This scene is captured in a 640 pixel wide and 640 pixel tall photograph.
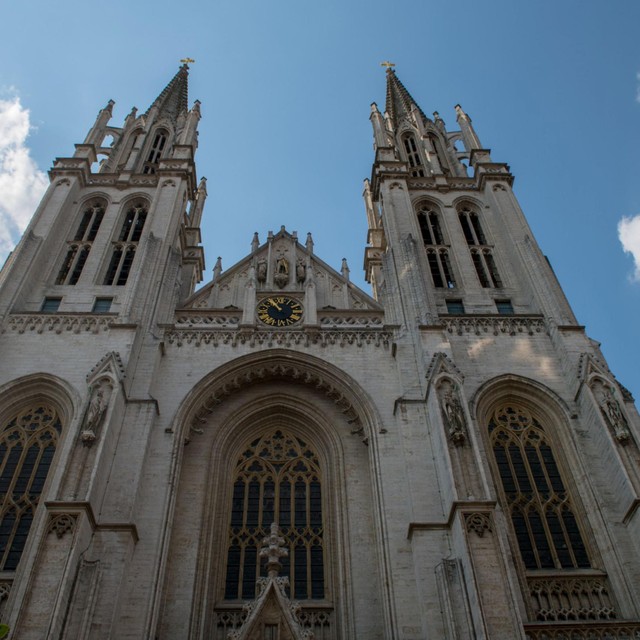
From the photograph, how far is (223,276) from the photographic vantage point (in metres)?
23.0

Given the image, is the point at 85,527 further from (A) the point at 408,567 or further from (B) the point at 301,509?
(A) the point at 408,567

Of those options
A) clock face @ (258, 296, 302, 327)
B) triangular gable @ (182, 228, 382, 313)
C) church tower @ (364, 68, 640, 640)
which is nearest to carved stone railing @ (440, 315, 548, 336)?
church tower @ (364, 68, 640, 640)

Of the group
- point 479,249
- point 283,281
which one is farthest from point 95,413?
point 479,249

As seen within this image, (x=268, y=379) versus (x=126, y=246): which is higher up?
(x=126, y=246)

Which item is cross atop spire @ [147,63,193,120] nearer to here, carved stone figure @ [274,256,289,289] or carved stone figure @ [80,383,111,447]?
carved stone figure @ [274,256,289,289]

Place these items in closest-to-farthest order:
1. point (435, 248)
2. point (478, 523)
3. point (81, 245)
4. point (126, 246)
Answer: point (478, 523), point (81, 245), point (126, 246), point (435, 248)

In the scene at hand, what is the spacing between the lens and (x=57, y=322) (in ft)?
64.4

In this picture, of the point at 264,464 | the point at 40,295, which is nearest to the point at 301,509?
the point at 264,464

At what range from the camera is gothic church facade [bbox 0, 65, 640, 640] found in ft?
44.0

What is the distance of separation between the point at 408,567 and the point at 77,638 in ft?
22.5

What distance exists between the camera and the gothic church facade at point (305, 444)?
44.0ft

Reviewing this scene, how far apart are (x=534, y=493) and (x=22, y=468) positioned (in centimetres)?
1299

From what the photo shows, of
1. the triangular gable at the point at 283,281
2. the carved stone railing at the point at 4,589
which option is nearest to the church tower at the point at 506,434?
the triangular gable at the point at 283,281

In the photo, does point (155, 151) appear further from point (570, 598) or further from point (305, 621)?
point (570, 598)
